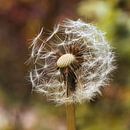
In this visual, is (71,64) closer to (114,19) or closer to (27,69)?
(114,19)

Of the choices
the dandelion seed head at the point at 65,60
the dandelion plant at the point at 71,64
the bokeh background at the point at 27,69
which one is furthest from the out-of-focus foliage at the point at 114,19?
the dandelion seed head at the point at 65,60

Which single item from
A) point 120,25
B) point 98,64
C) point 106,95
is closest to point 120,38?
point 120,25

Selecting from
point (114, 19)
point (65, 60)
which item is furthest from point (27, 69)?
point (65, 60)

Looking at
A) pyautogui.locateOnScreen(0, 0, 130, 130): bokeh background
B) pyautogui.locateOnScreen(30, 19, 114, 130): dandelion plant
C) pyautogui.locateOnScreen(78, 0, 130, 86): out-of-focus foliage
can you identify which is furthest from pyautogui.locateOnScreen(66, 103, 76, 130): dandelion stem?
pyautogui.locateOnScreen(78, 0, 130, 86): out-of-focus foliage

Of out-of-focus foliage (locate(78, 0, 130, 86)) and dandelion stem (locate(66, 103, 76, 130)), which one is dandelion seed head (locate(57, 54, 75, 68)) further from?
out-of-focus foliage (locate(78, 0, 130, 86))

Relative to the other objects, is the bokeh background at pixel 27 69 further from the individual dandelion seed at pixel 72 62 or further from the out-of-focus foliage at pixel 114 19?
the individual dandelion seed at pixel 72 62

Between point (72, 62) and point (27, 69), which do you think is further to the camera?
point (27, 69)
